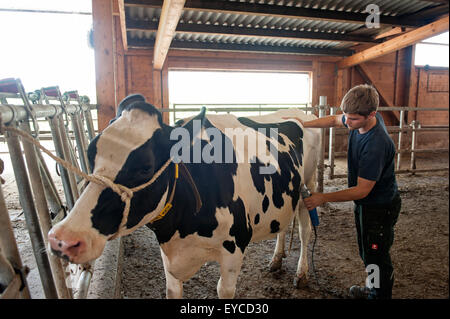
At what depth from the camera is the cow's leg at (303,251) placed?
7.91 feet

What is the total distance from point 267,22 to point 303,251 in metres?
5.98

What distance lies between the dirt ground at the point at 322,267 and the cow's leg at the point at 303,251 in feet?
0.22

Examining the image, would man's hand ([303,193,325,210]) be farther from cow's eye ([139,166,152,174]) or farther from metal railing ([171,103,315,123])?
cow's eye ([139,166,152,174])

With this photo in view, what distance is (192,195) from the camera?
147 cm

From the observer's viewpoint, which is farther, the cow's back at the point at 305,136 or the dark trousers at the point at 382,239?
the cow's back at the point at 305,136

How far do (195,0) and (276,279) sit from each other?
16.1ft

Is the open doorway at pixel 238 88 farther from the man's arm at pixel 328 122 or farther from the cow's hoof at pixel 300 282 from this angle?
the cow's hoof at pixel 300 282

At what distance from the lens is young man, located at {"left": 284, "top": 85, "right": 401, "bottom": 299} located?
5.58 feet

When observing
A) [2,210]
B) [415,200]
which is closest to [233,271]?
[2,210]

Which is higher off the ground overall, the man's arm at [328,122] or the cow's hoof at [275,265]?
the man's arm at [328,122]

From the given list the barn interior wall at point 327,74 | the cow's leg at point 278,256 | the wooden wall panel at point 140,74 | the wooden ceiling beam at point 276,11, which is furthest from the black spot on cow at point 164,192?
the wooden wall panel at point 140,74

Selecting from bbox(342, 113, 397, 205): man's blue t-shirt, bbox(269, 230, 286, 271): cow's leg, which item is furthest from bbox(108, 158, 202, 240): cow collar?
bbox(269, 230, 286, 271): cow's leg

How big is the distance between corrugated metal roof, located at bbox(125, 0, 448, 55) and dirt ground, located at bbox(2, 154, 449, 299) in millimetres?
4242
